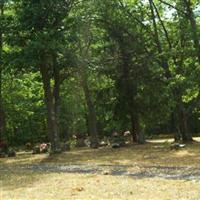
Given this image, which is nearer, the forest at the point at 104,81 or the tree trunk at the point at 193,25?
the forest at the point at 104,81

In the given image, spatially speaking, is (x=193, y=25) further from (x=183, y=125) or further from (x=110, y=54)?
(x=183, y=125)

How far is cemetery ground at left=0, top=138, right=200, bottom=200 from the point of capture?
12.2m

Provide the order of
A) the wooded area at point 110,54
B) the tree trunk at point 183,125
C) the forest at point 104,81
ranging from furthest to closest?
1. the tree trunk at point 183,125
2. the wooded area at point 110,54
3. the forest at point 104,81

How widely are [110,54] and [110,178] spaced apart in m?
16.5

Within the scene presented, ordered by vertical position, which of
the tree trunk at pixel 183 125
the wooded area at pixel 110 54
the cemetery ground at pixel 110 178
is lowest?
the cemetery ground at pixel 110 178

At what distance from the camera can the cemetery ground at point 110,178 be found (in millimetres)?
12203

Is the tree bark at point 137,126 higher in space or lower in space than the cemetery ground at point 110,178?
higher

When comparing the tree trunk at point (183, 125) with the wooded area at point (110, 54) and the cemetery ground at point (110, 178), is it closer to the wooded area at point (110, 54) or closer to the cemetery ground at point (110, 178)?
the wooded area at point (110, 54)

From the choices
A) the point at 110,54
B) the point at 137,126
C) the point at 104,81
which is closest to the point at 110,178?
the point at 110,54

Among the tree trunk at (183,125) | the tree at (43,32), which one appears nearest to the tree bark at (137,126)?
the tree trunk at (183,125)

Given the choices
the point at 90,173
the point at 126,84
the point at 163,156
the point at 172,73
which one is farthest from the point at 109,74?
the point at 90,173

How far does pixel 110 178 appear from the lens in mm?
15227

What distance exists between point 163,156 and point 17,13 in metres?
9.90

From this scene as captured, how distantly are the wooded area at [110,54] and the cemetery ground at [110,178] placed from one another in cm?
523
